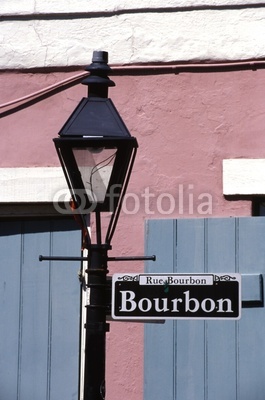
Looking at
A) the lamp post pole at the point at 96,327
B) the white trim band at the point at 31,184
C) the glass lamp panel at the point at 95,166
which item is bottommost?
the lamp post pole at the point at 96,327

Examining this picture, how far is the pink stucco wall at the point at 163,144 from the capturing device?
211 inches

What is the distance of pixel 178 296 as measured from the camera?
396cm

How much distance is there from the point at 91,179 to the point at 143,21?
198 centimetres

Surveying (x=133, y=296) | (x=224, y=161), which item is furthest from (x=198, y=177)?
(x=133, y=296)

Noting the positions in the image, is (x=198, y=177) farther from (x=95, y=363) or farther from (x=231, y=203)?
(x=95, y=363)

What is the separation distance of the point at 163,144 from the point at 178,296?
1.65 metres

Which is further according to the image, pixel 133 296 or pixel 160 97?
pixel 160 97

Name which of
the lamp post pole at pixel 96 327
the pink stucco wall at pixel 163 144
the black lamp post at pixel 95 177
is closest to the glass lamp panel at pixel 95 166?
the black lamp post at pixel 95 177

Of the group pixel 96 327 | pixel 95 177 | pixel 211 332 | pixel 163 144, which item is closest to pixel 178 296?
pixel 96 327

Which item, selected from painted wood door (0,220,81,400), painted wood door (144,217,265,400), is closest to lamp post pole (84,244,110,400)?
painted wood door (144,217,265,400)

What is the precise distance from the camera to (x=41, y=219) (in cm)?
561

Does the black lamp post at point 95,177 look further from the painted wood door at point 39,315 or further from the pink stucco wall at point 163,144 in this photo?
the painted wood door at point 39,315

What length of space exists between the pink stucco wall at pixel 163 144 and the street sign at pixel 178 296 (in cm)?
137

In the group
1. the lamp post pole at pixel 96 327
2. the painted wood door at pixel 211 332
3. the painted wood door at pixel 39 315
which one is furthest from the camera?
the painted wood door at pixel 39 315
